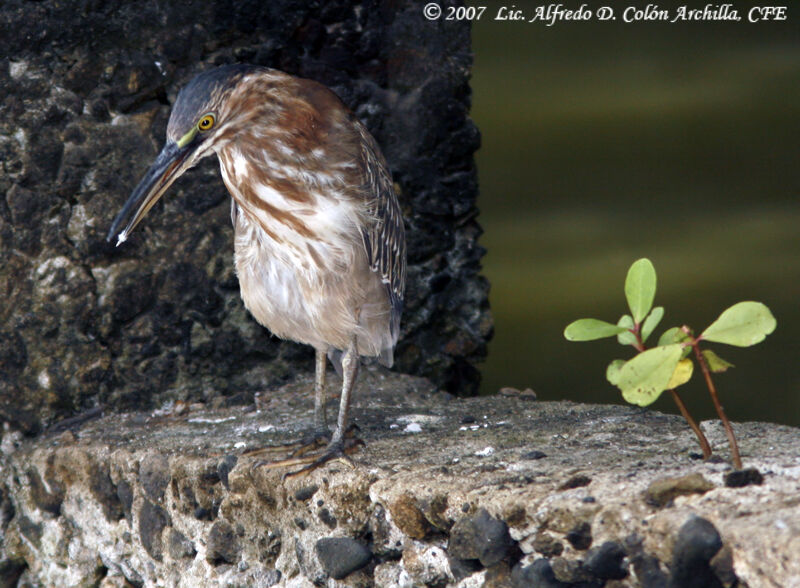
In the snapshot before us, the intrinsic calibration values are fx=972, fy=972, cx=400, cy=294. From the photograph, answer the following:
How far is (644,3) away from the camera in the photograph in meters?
3.09

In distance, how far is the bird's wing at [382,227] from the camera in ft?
6.78

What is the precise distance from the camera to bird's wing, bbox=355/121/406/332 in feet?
6.78

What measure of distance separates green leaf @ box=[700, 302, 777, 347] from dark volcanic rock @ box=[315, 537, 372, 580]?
776mm

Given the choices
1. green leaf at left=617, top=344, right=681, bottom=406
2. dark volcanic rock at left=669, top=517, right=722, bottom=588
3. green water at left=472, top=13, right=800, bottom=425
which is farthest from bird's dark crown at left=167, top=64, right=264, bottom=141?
green water at left=472, top=13, right=800, bottom=425

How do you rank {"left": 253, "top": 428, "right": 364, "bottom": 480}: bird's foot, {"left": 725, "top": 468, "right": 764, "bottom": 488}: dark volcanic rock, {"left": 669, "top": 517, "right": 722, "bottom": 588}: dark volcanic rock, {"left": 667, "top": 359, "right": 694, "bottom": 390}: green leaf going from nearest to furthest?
{"left": 669, "top": 517, "right": 722, "bottom": 588}: dark volcanic rock → {"left": 725, "top": 468, "right": 764, "bottom": 488}: dark volcanic rock → {"left": 667, "top": 359, "right": 694, "bottom": 390}: green leaf → {"left": 253, "top": 428, "right": 364, "bottom": 480}: bird's foot

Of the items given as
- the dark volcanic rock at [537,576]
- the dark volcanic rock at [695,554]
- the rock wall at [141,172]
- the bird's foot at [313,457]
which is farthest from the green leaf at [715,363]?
the rock wall at [141,172]

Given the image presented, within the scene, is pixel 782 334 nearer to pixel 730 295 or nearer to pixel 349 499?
pixel 730 295

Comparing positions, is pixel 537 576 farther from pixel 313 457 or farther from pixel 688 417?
pixel 313 457

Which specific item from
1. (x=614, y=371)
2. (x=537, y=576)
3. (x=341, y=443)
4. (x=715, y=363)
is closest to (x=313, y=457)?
(x=341, y=443)

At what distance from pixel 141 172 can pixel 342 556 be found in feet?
3.67

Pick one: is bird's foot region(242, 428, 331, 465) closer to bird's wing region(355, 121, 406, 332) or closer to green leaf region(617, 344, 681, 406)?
bird's wing region(355, 121, 406, 332)

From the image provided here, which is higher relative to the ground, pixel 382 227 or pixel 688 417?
pixel 382 227

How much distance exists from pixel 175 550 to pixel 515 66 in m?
1.89

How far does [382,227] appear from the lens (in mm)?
2117
